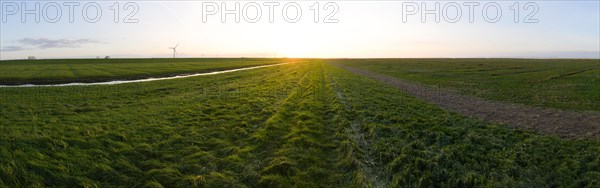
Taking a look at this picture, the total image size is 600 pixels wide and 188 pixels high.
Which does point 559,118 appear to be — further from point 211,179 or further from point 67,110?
point 67,110

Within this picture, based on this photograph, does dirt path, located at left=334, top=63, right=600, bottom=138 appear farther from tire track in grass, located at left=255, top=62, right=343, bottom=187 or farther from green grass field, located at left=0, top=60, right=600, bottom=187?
tire track in grass, located at left=255, top=62, right=343, bottom=187

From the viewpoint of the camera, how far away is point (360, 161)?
10.3m

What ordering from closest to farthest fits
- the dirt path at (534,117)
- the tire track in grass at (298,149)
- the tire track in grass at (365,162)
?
the tire track in grass at (365,162) < the tire track in grass at (298,149) < the dirt path at (534,117)

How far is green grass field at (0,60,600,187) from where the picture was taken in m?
8.97

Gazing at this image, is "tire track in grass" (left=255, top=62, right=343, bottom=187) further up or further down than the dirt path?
further down

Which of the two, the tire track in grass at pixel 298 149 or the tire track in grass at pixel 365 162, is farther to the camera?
the tire track in grass at pixel 298 149

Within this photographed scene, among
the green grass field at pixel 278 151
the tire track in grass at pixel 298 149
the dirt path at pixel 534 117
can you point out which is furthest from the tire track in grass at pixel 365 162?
the dirt path at pixel 534 117

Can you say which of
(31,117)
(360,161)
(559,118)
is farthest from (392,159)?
(31,117)

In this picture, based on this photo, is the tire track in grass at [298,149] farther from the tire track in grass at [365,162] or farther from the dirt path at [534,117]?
the dirt path at [534,117]

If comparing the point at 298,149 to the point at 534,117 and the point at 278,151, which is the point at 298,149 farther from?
the point at 534,117

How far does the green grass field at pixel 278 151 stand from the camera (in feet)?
29.4

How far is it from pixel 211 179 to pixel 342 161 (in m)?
4.12

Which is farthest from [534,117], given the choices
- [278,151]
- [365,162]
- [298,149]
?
[278,151]

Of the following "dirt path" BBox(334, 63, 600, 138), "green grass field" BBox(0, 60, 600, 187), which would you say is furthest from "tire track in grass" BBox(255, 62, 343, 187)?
"dirt path" BBox(334, 63, 600, 138)
